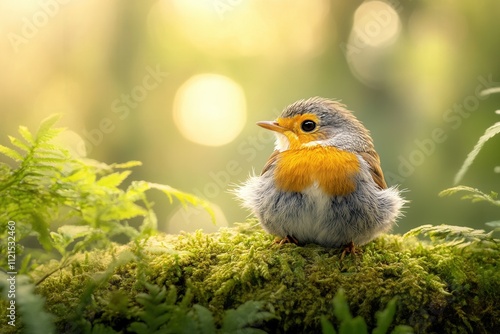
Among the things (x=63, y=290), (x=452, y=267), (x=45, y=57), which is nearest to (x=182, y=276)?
(x=63, y=290)

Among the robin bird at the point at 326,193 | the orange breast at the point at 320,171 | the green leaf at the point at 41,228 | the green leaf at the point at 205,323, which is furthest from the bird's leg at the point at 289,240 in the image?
the green leaf at the point at 41,228

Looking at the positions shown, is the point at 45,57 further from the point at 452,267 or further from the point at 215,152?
the point at 452,267

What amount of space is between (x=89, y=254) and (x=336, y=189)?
1.63m

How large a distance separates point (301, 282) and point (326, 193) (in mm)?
678

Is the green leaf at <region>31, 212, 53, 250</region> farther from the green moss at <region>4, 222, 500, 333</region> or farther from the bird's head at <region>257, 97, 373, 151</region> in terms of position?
the bird's head at <region>257, 97, 373, 151</region>

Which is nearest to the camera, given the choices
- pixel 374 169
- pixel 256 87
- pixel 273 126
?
pixel 374 169

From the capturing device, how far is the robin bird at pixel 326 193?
318 centimetres

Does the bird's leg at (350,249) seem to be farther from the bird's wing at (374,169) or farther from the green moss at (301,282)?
the bird's wing at (374,169)

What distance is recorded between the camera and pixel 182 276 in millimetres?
2846

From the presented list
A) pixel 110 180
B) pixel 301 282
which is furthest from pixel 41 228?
pixel 301 282

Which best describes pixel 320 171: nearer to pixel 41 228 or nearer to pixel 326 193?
pixel 326 193

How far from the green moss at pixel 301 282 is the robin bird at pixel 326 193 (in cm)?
17

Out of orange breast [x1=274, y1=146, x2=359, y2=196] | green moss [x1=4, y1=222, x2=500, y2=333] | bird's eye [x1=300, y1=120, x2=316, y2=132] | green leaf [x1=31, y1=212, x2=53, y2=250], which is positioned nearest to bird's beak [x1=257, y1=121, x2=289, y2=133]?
bird's eye [x1=300, y1=120, x2=316, y2=132]

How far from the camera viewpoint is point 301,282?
8.98 feet
